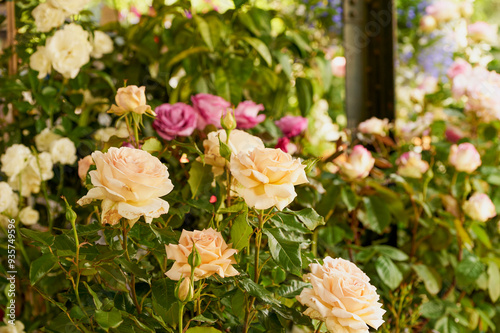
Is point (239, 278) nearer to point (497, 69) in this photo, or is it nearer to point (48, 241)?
point (48, 241)

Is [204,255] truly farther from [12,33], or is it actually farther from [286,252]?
[12,33]

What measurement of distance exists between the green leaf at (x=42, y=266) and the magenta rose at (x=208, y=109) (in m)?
0.47

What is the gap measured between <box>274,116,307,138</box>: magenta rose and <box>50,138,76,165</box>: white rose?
522mm

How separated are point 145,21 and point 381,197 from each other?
2.62ft

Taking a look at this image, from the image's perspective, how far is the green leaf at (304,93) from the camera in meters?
1.38

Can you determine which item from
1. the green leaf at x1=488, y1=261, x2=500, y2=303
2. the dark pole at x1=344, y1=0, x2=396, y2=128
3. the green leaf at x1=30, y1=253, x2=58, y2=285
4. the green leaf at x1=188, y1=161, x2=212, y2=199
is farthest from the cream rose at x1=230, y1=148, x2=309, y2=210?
the dark pole at x1=344, y1=0, x2=396, y2=128

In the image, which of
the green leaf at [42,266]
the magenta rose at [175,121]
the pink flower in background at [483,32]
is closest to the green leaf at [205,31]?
the magenta rose at [175,121]

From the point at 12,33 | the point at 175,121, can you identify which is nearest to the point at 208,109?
the point at 175,121

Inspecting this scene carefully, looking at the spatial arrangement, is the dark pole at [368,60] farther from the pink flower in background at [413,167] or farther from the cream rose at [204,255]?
the cream rose at [204,255]

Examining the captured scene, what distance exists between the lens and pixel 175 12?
1.27 meters

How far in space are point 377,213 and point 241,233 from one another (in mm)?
604

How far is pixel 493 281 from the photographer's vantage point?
1.18 m

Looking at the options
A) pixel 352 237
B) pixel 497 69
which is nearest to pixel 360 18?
pixel 497 69

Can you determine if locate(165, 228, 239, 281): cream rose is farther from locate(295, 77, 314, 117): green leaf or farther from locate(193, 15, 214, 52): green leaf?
locate(295, 77, 314, 117): green leaf
